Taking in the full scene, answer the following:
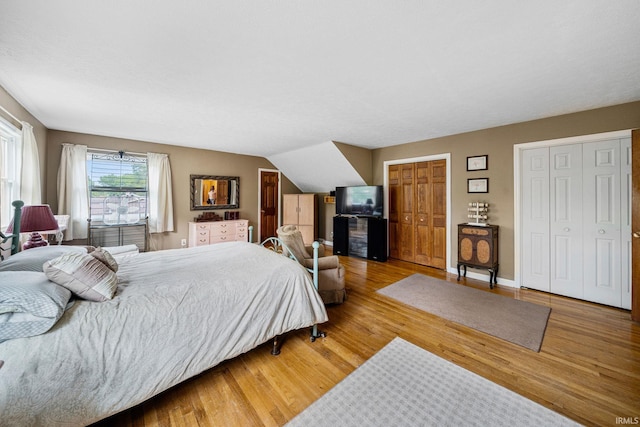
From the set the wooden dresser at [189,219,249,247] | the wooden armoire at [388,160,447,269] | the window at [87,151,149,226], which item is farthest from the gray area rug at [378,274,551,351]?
the window at [87,151,149,226]

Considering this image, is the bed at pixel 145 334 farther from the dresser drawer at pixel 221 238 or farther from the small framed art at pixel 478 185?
the small framed art at pixel 478 185

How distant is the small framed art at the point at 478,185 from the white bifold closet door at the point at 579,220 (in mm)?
476

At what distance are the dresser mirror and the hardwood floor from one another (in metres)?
4.04

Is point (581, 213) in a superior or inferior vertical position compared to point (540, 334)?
superior

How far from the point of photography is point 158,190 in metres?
4.92

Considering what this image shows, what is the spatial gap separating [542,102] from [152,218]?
6.43 meters

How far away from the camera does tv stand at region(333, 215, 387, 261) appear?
5.11 m

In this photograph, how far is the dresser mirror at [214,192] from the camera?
547cm

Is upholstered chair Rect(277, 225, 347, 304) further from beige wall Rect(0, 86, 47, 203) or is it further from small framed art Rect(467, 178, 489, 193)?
beige wall Rect(0, 86, 47, 203)

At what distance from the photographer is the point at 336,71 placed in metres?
2.20

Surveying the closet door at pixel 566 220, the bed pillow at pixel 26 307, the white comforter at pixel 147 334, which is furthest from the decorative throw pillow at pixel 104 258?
the closet door at pixel 566 220

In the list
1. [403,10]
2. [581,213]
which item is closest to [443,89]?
[403,10]

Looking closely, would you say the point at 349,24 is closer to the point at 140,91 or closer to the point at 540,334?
the point at 140,91

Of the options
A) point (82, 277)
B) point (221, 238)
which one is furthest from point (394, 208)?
point (82, 277)
